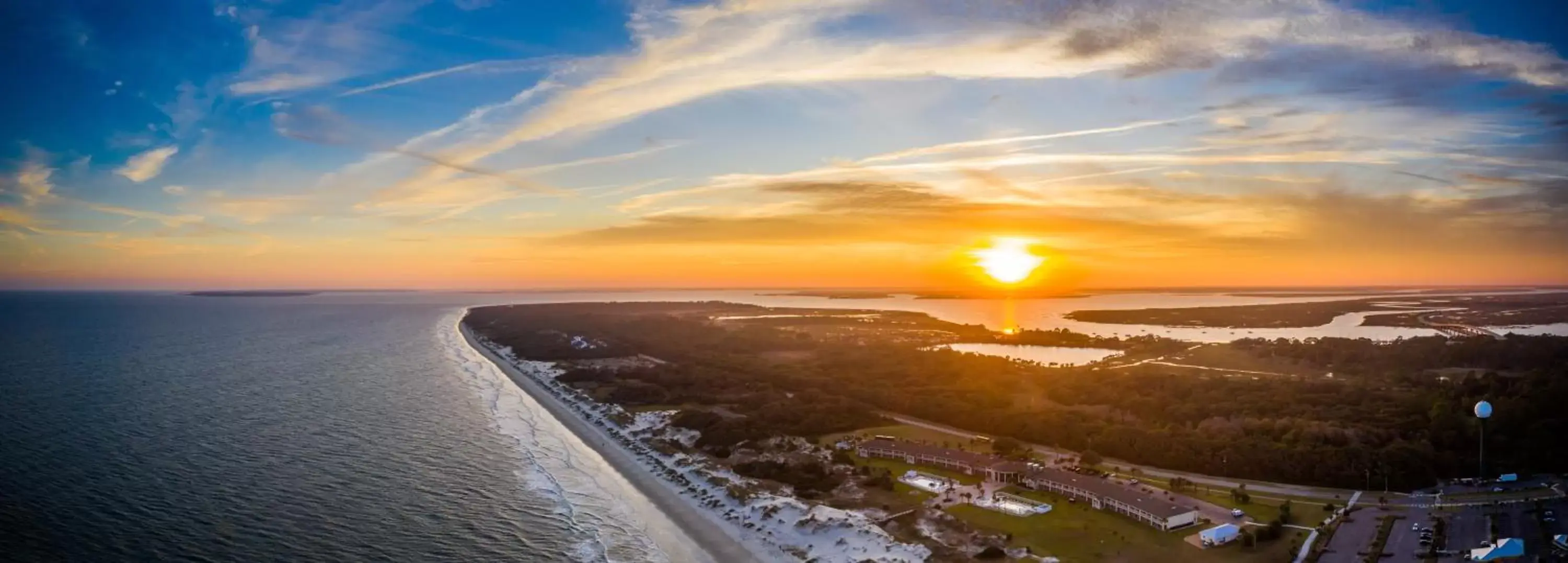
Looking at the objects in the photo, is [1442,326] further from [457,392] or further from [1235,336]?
[457,392]

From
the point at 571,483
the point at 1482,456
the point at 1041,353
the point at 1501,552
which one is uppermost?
the point at 1482,456

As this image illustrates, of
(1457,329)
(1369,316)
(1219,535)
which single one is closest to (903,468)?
(1219,535)

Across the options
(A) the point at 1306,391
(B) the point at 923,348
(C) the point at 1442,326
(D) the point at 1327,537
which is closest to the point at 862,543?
(D) the point at 1327,537

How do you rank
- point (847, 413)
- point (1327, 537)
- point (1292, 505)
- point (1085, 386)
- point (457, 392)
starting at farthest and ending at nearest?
1. point (457, 392)
2. point (1085, 386)
3. point (847, 413)
4. point (1292, 505)
5. point (1327, 537)

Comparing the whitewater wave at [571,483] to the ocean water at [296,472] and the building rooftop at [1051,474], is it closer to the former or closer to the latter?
the ocean water at [296,472]

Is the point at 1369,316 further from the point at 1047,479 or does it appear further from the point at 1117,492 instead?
the point at 1117,492

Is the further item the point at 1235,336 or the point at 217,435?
the point at 1235,336
